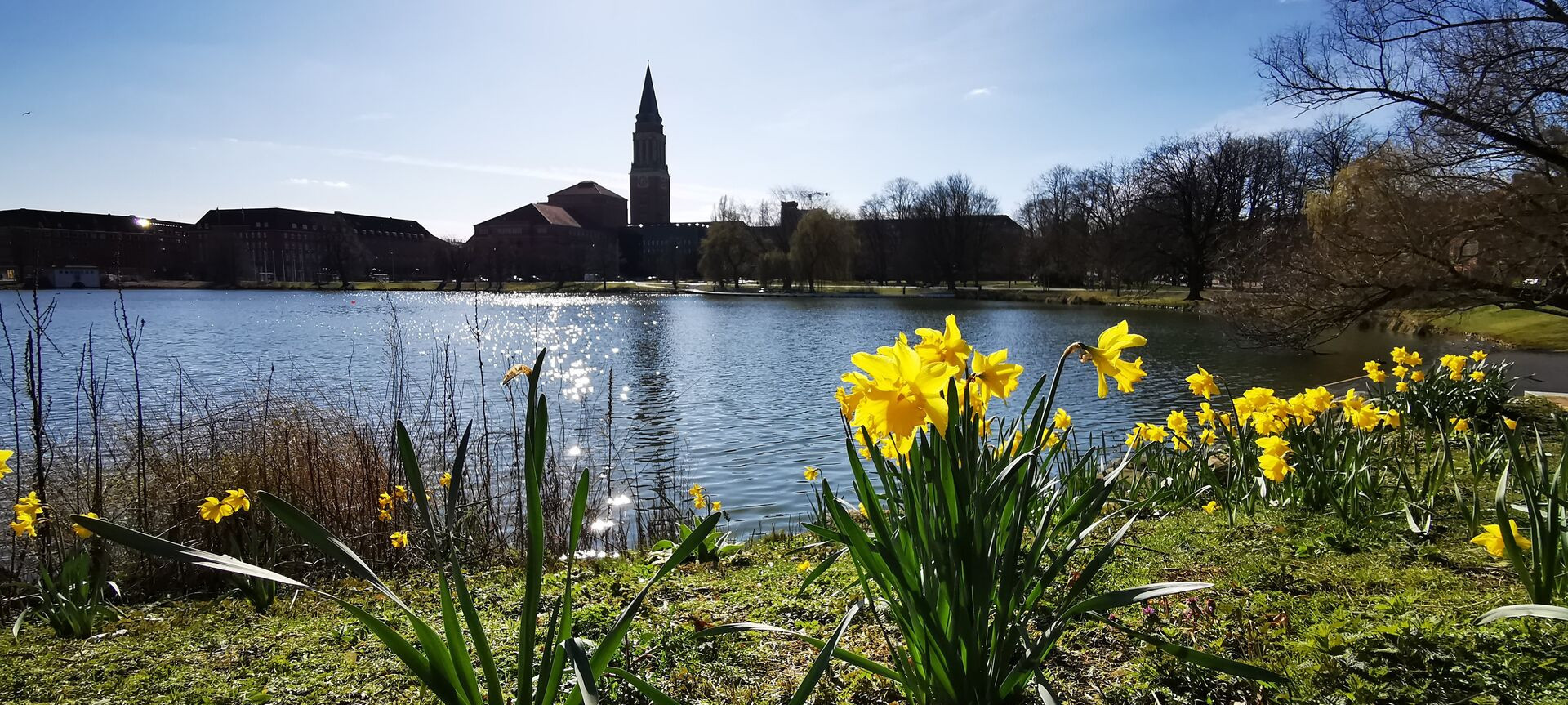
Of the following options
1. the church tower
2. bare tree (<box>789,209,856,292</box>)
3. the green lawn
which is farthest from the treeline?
the church tower

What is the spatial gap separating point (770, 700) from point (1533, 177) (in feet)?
40.8

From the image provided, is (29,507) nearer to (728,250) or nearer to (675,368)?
(675,368)

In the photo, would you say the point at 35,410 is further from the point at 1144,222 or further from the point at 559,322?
the point at 1144,222

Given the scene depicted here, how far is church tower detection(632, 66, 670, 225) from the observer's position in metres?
108

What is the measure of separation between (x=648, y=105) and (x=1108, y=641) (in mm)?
110254

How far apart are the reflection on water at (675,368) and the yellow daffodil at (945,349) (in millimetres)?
2914

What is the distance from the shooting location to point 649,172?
364 feet

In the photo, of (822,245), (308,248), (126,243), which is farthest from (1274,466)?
(308,248)

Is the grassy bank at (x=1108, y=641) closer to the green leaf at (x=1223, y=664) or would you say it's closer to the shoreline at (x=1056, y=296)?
the green leaf at (x=1223, y=664)

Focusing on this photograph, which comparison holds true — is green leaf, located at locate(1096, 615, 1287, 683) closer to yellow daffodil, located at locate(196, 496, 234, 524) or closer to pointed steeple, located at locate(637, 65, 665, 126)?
yellow daffodil, located at locate(196, 496, 234, 524)

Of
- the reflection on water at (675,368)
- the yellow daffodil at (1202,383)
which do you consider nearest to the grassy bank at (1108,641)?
the yellow daffodil at (1202,383)

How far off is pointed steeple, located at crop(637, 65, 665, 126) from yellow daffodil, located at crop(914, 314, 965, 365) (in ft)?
350

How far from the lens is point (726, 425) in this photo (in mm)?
11508

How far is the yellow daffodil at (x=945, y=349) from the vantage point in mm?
1588
